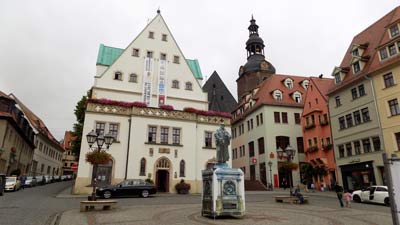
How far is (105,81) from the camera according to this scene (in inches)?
1224

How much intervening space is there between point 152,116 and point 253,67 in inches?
1269

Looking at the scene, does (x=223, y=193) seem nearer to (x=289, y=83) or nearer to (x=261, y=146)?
(x=261, y=146)

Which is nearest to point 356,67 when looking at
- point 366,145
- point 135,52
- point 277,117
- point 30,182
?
point 366,145

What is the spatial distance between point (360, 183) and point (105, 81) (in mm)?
27976

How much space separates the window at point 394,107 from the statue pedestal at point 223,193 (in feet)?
65.8

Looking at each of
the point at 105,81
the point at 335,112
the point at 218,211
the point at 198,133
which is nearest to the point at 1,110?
the point at 105,81

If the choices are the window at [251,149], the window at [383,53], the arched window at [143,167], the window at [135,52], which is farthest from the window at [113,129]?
the window at [383,53]

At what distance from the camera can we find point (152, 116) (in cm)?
2955

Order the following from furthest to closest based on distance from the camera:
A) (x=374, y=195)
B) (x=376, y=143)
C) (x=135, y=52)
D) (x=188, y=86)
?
(x=188, y=86)
(x=135, y=52)
(x=376, y=143)
(x=374, y=195)

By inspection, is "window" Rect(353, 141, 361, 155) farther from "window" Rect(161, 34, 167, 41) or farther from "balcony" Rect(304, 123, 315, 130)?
"window" Rect(161, 34, 167, 41)

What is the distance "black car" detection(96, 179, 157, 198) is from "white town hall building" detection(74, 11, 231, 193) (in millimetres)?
3819

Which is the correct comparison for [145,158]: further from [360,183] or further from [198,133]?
[360,183]

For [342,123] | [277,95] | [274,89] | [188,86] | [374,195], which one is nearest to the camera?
[374,195]

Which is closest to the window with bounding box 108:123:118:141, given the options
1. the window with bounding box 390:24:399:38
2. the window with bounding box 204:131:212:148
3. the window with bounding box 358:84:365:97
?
the window with bounding box 204:131:212:148
